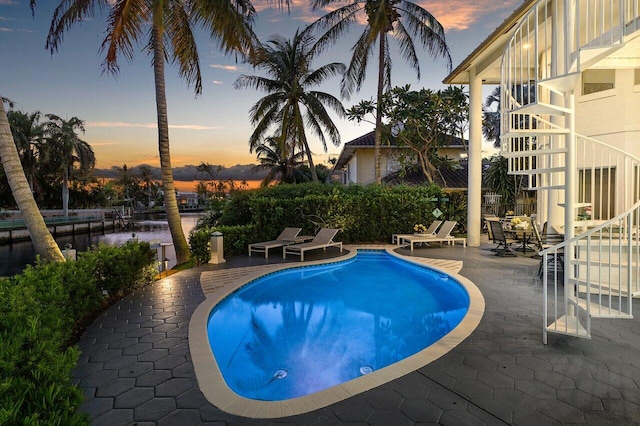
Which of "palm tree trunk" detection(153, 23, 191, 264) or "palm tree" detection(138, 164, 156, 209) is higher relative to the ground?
"palm tree" detection(138, 164, 156, 209)

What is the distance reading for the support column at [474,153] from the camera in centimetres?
1309

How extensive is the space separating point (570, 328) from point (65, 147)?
47.7 m

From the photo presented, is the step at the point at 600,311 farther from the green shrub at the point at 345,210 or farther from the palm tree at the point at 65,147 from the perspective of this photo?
the palm tree at the point at 65,147

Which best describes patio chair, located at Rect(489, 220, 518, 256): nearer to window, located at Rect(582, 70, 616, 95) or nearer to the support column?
the support column

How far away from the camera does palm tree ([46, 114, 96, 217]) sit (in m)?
38.5

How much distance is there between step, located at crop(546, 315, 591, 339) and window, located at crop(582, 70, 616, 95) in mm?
8912

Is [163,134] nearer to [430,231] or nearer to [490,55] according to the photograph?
[430,231]

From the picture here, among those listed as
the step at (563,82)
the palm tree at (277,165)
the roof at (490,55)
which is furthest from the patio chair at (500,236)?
the palm tree at (277,165)

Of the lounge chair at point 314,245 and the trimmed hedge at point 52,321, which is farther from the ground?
the trimmed hedge at point 52,321

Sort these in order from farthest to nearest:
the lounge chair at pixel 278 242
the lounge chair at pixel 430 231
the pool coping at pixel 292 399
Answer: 1. the lounge chair at pixel 430 231
2. the lounge chair at pixel 278 242
3. the pool coping at pixel 292 399

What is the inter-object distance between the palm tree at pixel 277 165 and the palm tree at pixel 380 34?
10235 millimetres

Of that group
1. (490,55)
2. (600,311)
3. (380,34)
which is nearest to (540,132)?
(600,311)

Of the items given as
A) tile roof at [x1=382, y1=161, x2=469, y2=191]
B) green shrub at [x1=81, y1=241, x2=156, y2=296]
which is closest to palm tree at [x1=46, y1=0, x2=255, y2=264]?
green shrub at [x1=81, y1=241, x2=156, y2=296]

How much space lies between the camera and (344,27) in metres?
18.2
